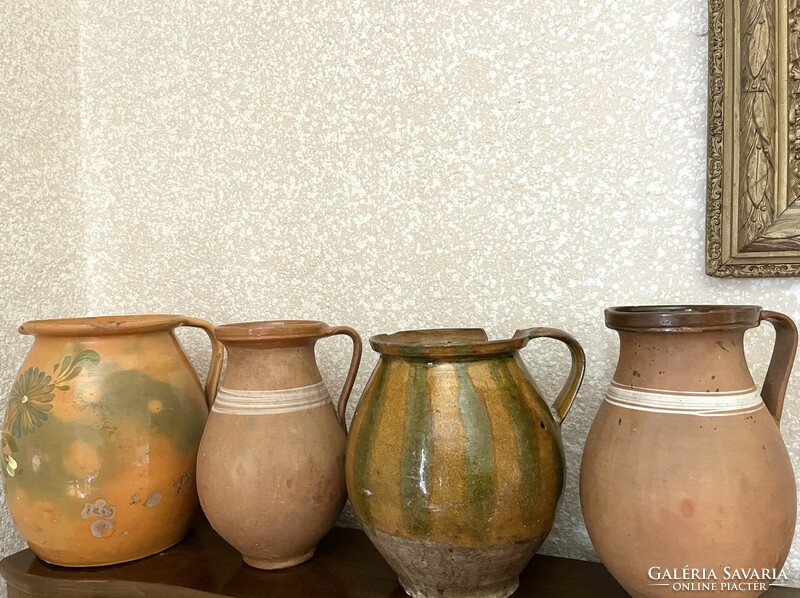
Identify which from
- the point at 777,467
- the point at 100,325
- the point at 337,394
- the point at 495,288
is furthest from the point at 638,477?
the point at 100,325

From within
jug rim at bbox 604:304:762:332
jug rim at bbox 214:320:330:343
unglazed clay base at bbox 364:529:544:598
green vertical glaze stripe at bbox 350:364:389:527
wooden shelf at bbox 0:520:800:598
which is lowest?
wooden shelf at bbox 0:520:800:598

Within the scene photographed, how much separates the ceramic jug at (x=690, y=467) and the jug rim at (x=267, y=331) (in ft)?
1.04

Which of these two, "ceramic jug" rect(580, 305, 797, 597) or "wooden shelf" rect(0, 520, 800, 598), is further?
"wooden shelf" rect(0, 520, 800, 598)

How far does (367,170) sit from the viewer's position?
80 centimetres

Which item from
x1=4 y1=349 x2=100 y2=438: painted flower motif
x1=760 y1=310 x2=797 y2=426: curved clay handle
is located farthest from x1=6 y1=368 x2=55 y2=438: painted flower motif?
x1=760 y1=310 x2=797 y2=426: curved clay handle

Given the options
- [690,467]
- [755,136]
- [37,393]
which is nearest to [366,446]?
[690,467]

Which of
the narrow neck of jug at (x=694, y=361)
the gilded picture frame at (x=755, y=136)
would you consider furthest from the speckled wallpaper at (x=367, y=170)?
the narrow neck of jug at (x=694, y=361)

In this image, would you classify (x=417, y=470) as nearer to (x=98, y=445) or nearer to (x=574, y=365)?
(x=574, y=365)

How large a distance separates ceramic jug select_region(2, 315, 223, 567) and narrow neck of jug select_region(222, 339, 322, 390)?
0.34ft

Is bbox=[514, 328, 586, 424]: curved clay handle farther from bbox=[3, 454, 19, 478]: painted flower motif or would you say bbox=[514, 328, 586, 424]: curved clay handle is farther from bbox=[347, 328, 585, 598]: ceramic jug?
bbox=[3, 454, 19, 478]: painted flower motif

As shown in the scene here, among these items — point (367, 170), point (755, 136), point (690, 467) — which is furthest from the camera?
point (367, 170)

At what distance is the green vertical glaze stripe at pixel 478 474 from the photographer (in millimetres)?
516

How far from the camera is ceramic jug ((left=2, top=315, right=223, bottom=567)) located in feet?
2.11

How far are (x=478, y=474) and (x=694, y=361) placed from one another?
8.3 inches
